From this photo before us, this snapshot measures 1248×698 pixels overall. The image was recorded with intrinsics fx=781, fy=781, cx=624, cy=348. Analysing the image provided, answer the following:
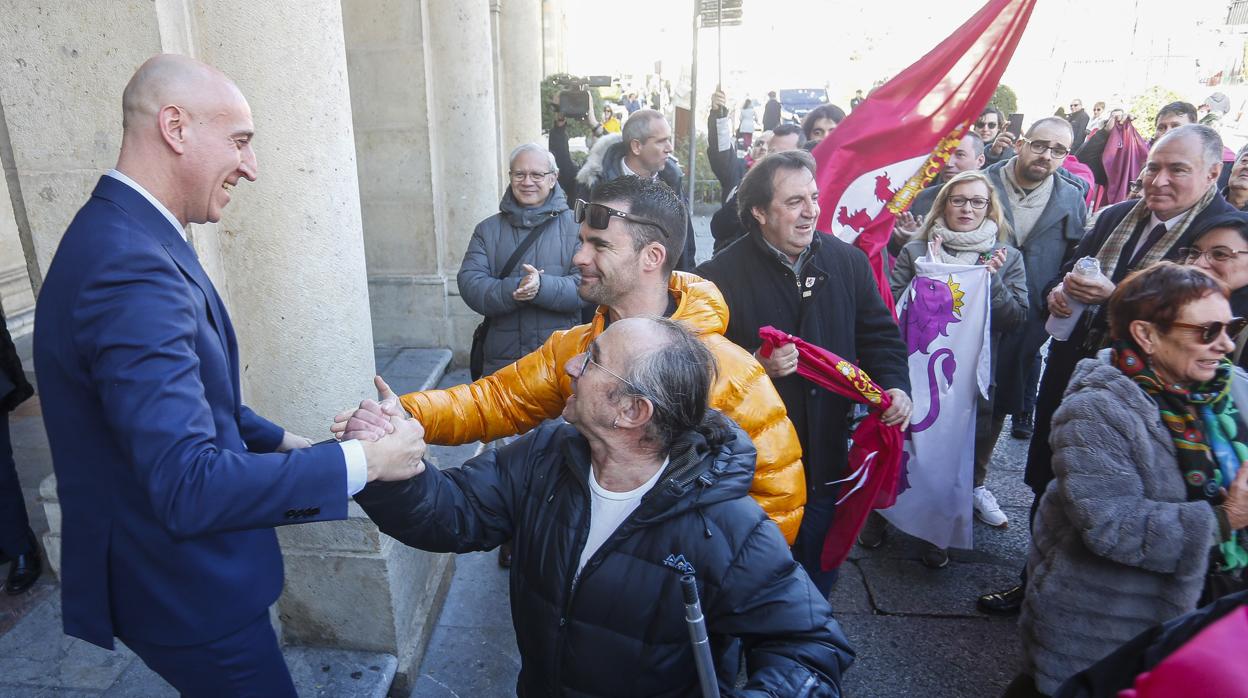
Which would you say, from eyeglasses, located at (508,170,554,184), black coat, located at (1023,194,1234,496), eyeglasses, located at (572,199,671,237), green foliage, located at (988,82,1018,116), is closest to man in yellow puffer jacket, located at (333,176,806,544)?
eyeglasses, located at (572,199,671,237)

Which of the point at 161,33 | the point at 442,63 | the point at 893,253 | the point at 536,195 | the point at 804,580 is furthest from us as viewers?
the point at 442,63

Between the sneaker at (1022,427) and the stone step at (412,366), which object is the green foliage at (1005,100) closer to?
the sneaker at (1022,427)

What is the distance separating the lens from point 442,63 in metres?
5.94

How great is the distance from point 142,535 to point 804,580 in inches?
58.5

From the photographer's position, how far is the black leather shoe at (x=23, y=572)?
11.5 feet

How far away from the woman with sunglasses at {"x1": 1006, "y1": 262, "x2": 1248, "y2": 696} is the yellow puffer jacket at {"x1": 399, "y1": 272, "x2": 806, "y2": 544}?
35.9 inches

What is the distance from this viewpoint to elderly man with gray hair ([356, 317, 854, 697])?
5.47ft

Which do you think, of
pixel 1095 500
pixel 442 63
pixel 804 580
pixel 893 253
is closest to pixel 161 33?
pixel 804 580

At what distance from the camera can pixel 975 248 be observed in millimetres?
4125

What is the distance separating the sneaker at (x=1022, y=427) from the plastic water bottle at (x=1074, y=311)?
245 centimetres

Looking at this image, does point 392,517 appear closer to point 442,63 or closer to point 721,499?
point 721,499

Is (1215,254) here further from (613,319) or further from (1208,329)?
(613,319)

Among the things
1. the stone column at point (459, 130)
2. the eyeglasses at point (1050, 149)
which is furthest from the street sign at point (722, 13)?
the eyeglasses at point (1050, 149)

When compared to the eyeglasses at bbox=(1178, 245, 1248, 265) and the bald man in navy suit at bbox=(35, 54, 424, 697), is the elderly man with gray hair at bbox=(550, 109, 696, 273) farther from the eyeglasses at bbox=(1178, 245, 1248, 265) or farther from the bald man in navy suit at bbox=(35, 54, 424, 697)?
the bald man in navy suit at bbox=(35, 54, 424, 697)
